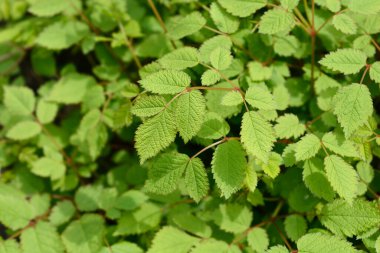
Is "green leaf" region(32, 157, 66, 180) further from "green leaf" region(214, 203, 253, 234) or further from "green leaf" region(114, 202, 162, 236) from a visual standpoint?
"green leaf" region(214, 203, 253, 234)

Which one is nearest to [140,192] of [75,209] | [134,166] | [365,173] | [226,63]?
[134,166]

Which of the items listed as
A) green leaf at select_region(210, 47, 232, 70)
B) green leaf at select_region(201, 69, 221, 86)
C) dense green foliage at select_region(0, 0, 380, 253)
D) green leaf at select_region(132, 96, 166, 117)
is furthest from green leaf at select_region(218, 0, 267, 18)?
green leaf at select_region(132, 96, 166, 117)

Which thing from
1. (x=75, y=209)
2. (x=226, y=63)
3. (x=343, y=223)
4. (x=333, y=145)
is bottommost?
(x=75, y=209)

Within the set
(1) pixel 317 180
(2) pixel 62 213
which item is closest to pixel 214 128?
(1) pixel 317 180

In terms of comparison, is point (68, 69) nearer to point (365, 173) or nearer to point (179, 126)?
point (179, 126)

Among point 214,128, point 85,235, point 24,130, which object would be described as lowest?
point 85,235

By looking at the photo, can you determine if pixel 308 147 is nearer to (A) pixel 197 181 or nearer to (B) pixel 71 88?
(A) pixel 197 181

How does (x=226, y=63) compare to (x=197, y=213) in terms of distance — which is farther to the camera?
(x=197, y=213)
